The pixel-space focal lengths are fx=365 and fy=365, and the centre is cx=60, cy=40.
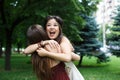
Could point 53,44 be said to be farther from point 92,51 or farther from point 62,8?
point 92,51

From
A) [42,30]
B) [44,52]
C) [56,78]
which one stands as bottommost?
[56,78]

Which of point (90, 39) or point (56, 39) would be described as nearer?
point (56, 39)

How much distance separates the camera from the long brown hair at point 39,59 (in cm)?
388

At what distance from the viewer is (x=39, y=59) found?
156 inches

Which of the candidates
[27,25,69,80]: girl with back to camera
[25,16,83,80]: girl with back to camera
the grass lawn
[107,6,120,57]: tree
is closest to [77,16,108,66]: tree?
the grass lawn

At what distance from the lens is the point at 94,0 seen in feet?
68.2

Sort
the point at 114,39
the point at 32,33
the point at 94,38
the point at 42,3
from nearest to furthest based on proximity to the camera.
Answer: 1. the point at 32,33
2. the point at 42,3
3. the point at 114,39
4. the point at 94,38

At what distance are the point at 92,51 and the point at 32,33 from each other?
22.0 m

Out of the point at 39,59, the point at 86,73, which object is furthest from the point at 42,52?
the point at 86,73

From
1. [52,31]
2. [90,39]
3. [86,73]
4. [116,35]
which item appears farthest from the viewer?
[90,39]

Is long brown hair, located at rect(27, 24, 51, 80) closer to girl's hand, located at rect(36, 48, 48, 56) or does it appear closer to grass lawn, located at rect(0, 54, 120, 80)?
girl's hand, located at rect(36, 48, 48, 56)

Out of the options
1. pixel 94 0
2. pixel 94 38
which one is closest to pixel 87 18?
pixel 94 38

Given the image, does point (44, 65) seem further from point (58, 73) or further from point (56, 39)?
point (56, 39)

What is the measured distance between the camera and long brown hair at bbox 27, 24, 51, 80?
153 inches
